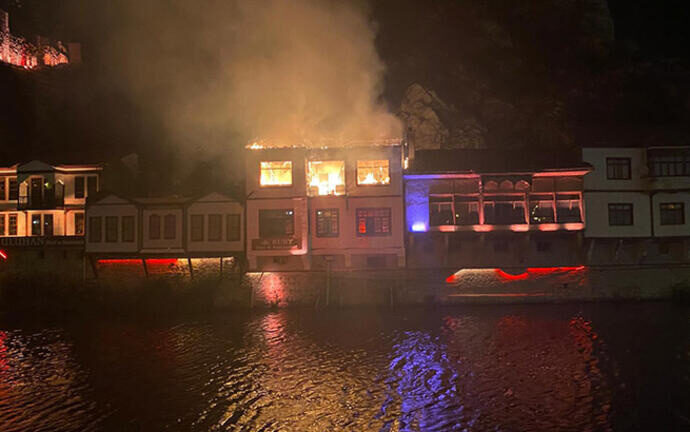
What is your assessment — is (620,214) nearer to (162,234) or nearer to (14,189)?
(162,234)

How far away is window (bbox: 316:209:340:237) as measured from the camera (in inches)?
1346

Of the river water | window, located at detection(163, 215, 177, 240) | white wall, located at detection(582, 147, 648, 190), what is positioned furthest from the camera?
white wall, located at detection(582, 147, 648, 190)

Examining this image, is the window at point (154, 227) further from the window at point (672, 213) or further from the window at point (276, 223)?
the window at point (672, 213)

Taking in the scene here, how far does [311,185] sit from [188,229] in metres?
9.41

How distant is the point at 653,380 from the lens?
61.4 feet

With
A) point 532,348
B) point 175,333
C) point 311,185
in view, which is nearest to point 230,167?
point 311,185

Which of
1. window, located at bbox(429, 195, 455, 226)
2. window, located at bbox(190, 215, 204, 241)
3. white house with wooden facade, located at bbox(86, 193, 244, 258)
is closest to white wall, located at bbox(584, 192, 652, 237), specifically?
window, located at bbox(429, 195, 455, 226)

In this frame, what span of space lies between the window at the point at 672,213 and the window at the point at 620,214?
2.13 metres

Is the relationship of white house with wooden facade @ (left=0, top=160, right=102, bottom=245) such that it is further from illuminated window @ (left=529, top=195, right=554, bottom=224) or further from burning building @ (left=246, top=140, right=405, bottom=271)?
illuminated window @ (left=529, top=195, right=554, bottom=224)

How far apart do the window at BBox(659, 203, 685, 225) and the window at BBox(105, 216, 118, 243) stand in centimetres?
3953

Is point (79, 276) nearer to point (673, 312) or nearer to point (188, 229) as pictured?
point (188, 229)

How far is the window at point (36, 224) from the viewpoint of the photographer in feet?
131

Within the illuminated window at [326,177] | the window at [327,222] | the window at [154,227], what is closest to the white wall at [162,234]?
the window at [154,227]

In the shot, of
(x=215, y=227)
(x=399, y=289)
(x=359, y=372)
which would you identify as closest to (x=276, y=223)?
(x=215, y=227)
